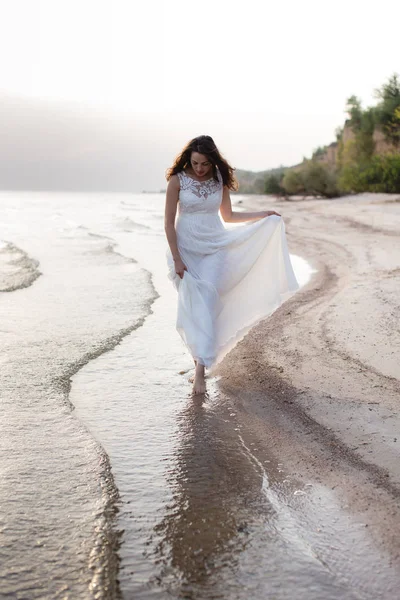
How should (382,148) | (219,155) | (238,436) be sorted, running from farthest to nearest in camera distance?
(382,148)
(219,155)
(238,436)

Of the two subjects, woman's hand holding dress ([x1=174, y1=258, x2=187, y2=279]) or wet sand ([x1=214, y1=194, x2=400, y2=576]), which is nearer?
wet sand ([x1=214, y1=194, x2=400, y2=576])

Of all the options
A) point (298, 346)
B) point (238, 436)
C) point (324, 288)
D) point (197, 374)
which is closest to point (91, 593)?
point (238, 436)

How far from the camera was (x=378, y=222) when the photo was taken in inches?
731

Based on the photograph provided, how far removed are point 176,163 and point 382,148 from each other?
48226 mm

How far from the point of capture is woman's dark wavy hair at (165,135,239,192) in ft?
16.5

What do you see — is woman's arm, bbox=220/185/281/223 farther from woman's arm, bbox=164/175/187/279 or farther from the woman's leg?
the woman's leg

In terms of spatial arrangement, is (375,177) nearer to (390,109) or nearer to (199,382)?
(390,109)

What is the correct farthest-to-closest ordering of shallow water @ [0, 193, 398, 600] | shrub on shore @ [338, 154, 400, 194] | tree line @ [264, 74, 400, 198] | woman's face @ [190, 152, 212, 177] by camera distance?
1. tree line @ [264, 74, 400, 198]
2. shrub on shore @ [338, 154, 400, 194]
3. woman's face @ [190, 152, 212, 177]
4. shallow water @ [0, 193, 398, 600]

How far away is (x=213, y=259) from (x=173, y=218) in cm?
50

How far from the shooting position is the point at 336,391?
493 centimetres

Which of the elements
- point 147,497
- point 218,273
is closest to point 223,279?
point 218,273

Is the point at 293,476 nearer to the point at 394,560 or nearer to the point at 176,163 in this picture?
the point at 394,560

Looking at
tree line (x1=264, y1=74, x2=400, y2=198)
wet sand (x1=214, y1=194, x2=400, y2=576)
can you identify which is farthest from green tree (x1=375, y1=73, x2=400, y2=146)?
wet sand (x1=214, y1=194, x2=400, y2=576)

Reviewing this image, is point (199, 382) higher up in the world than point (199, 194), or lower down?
lower down
